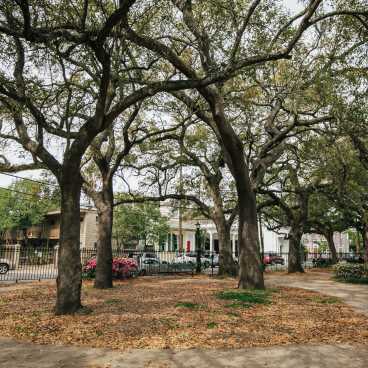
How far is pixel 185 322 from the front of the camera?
8547mm

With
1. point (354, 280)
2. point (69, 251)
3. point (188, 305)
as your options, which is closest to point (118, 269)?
point (188, 305)

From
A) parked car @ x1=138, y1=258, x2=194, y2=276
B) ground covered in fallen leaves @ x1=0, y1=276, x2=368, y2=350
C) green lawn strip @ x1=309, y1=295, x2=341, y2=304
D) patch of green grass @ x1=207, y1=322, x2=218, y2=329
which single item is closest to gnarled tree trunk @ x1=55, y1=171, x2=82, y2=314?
ground covered in fallen leaves @ x1=0, y1=276, x2=368, y2=350

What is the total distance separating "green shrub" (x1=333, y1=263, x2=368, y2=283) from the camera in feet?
68.6

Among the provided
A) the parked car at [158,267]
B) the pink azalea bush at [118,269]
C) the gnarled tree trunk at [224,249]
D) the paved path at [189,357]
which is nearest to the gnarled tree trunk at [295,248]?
the gnarled tree trunk at [224,249]

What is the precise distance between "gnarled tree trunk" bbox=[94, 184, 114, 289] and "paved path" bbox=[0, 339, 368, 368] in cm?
1014

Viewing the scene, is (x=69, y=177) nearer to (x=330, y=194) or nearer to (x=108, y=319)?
(x=108, y=319)

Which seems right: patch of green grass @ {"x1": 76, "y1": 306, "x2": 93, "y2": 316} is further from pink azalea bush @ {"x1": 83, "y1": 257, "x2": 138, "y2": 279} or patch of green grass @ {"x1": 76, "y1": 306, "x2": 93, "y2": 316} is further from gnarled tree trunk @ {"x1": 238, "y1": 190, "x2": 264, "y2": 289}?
pink azalea bush @ {"x1": 83, "y1": 257, "x2": 138, "y2": 279}

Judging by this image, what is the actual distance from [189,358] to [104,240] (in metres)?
11.9

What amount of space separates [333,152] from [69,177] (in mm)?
14243

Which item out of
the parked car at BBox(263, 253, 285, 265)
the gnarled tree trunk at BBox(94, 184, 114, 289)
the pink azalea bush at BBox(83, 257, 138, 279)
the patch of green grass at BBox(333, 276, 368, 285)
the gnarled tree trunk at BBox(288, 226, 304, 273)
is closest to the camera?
the gnarled tree trunk at BBox(94, 184, 114, 289)

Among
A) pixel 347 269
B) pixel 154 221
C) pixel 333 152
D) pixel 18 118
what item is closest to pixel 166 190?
pixel 333 152

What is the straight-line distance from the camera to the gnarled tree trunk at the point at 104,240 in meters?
16.7

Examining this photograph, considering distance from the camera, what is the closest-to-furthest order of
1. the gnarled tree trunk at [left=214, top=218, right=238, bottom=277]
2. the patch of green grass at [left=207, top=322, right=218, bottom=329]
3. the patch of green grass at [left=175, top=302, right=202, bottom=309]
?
the patch of green grass at [left=207, top=322, right=218, bottom=329]
the patch of green grass at [left=175, top=302, right=202, bottom=309]
the gnarled tree trunk at [left=214, top=218, right=238, bottom=277]

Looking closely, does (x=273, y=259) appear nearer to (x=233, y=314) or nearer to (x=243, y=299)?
(x=243, y=299)
